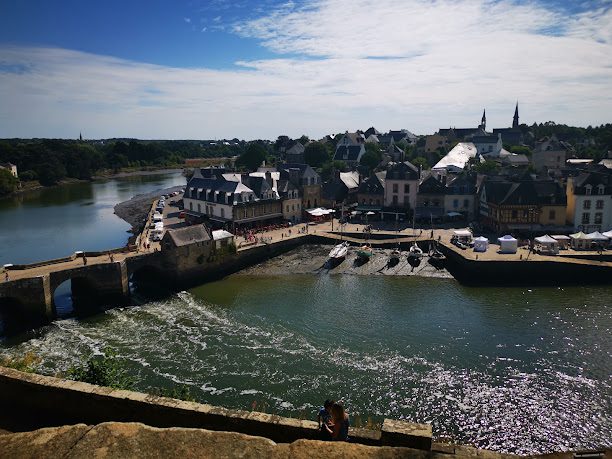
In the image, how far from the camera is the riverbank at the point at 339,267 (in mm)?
34594

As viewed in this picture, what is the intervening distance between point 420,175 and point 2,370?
43780 millimetres

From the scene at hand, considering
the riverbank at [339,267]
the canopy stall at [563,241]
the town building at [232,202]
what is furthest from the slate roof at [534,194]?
the town building at [232,202]

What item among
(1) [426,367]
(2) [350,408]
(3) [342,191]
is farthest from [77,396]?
(3) [342,191]

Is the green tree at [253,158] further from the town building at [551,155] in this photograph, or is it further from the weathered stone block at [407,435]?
the weathered stone block at [407,435]

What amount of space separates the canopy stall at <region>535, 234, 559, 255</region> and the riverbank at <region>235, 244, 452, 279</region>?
7.94 m

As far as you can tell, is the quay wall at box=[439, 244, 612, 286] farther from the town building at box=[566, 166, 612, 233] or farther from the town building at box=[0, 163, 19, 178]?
the town building at box=[0, 163, 19, 178]

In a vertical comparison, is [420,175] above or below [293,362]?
above

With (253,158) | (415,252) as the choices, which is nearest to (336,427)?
(415,252)

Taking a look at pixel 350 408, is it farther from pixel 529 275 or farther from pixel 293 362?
pixel 529 275

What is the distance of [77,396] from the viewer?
964 cm

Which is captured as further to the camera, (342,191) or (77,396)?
(342,191)

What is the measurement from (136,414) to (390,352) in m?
14.5

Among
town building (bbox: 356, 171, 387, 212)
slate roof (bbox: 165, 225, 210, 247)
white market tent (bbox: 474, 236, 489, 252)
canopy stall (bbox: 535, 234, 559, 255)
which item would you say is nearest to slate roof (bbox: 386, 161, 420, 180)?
town building (bbox: 356, 171, 387, 212)

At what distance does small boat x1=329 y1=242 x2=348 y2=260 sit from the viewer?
36.5 m
